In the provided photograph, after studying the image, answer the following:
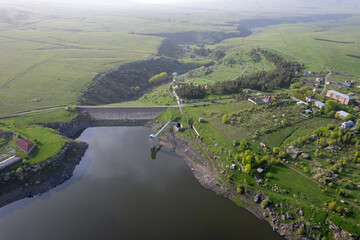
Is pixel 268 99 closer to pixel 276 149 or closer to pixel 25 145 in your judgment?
pixel 276 149

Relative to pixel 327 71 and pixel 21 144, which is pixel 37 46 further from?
pixel 327 71

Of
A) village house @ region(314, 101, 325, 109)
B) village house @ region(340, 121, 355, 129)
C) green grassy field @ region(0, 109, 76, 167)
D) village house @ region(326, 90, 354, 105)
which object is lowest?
green grassy field @ region(0, 109, 76, 167)

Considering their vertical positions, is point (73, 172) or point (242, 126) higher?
point (242, 126)

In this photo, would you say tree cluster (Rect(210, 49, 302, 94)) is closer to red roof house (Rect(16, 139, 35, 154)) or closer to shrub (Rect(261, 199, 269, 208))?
shrub (Rect(261, 199, 269, 208))

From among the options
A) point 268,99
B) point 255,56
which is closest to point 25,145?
point 268,99

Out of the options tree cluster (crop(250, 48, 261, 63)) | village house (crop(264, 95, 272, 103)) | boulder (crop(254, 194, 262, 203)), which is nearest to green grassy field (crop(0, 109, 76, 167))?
boulder (crop(254, 194, 262, 203))

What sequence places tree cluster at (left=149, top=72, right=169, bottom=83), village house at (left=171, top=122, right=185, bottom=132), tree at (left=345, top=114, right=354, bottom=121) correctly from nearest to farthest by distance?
tree at (left=345, top=114, right=354, bottom=121)
village house at (left=171, top=122, right=185, bottom=132)
tree cluster at (left=149, top=72, right=169, bottom=83)

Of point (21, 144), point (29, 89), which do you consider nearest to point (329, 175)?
point (21, 144)
